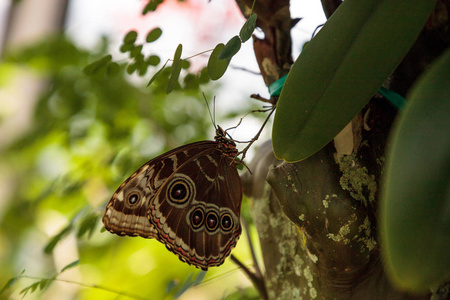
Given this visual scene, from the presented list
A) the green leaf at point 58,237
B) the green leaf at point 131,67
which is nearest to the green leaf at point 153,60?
the green leaf at point 131,67

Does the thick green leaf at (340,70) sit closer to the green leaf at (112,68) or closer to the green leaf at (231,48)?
the green leaf at (231,48)

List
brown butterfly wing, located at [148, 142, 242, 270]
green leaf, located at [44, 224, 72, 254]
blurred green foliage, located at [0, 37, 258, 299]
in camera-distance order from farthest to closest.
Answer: blurred green foliage, located at [0, 37, 258, 299] < green leaf, located at [44, 224, 72, 254] < brown butterfly wing, located at [148, 142, 242, 270]

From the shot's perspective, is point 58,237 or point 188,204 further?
point 58,237

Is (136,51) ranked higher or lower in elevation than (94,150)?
higher

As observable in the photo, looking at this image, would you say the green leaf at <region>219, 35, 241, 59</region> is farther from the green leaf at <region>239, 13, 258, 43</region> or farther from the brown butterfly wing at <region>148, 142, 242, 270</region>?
the brown butterfly wing at <region>148, 142, 242, 270</region>

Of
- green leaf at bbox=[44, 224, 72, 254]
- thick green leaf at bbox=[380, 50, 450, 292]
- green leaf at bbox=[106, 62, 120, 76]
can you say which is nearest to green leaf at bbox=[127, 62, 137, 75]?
green leaf at bbox=[106, 62, 120, 76]

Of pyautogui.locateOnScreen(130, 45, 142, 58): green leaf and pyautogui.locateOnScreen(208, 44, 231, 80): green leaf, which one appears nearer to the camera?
pyautogui.locateOnScreen(208, 44, 231, 80): green leaf

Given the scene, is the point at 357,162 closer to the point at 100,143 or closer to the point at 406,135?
the point at 406,135

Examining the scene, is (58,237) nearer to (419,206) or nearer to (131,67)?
(131,67)

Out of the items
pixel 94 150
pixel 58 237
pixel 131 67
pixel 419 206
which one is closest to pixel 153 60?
pixel 131 67
